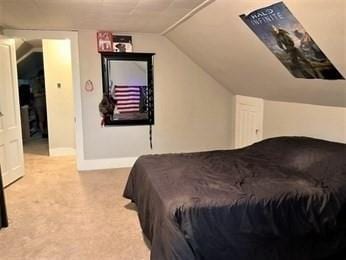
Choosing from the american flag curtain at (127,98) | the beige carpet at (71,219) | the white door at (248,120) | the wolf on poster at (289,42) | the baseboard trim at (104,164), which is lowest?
the beige carpet at (71,219)

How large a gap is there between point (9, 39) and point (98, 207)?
267 cm

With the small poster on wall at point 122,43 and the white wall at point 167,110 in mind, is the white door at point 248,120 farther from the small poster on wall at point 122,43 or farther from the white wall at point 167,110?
the small poster on wall at point 122,43

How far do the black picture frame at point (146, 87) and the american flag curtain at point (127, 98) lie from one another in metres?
0.08

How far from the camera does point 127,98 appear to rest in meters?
5.23

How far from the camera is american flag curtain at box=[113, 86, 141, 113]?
5.19 metres

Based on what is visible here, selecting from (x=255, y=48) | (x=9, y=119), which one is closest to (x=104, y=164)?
(x=9, y=119)

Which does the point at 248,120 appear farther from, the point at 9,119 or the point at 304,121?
the point at 9,119

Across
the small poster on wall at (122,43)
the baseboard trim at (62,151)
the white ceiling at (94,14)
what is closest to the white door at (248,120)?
the white ceiling at (94,14)

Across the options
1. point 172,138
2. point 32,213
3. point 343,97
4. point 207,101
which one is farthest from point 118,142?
point 343,97

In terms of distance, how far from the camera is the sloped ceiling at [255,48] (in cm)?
244

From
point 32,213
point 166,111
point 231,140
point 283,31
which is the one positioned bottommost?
point 32,213

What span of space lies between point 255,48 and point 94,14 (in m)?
1.91

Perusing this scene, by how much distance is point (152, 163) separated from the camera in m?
3.28

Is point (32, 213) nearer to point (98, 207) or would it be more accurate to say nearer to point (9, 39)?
point (98, 207)
